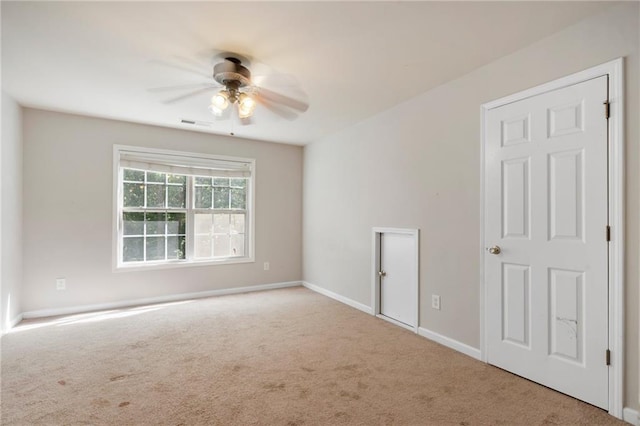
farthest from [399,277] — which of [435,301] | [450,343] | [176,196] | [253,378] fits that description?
[176,196]

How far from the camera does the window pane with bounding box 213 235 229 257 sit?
15.6 ft

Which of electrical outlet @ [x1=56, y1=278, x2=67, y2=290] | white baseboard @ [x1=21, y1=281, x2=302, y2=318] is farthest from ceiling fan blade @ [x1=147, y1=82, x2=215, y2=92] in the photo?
white baseboard @ [x1=21, y1=281, x2=302, y2=318]

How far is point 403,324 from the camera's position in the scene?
336cm

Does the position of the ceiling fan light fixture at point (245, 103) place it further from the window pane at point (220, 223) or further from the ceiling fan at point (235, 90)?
the window pane at point (220, 223)

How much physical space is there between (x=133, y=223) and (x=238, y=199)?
1.49 m

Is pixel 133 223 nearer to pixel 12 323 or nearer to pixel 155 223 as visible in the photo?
pixel 155 223

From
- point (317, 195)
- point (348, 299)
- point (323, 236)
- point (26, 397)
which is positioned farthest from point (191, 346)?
point (317, 195)

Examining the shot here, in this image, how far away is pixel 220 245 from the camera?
4805 millimetres

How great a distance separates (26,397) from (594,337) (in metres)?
3.62

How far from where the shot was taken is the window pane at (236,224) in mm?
4898

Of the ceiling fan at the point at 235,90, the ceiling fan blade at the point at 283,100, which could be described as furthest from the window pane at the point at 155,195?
the ceiling fan blade at the point at 283,100

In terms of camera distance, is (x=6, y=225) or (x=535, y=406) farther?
(x=6, y=225)

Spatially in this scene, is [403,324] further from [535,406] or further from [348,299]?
[535,406]

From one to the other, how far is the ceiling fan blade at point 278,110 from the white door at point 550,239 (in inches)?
84.1
